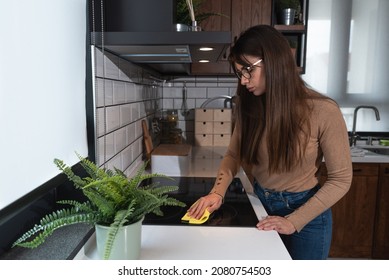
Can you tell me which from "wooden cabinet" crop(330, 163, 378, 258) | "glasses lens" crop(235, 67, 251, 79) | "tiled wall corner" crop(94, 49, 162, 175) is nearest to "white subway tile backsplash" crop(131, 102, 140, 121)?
"tiled wall corner" crop(94, 49, 162, 175)

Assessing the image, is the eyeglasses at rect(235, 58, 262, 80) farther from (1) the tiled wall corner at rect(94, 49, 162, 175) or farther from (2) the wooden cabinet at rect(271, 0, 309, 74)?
(2) the wooden cabinet at rect(271, 0, 309, 74)

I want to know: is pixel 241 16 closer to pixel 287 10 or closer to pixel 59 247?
pixel 287 10

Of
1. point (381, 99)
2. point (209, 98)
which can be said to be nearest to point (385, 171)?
point (381, 99)

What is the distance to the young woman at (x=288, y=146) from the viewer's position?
107 centimetres

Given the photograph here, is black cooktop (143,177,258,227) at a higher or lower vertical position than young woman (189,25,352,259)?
lower

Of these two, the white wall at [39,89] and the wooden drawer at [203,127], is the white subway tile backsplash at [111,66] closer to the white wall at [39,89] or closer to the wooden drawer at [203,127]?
the white wall at [39,89]

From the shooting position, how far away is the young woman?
107cm

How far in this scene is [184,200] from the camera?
1.31 meters

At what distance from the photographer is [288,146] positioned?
114cm

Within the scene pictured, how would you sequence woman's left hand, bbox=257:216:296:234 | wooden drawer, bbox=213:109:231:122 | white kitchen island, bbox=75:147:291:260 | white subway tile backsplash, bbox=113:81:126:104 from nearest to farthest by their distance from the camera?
white kitchen island, bbox=75:147:291:260 < woman's left hand, bbox=257:216:296:234 < white subway tile backsplash, bbox=113:81:126:104 < wooden drawer, bbox=213:109:231:122

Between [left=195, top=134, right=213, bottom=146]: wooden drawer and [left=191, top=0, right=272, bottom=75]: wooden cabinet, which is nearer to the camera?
[left=191, top=0, right=272, bottom=75]: wooden cabinet

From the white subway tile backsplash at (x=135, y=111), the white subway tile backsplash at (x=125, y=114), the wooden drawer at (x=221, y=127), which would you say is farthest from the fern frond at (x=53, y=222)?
the wooden drawer at (x=221, y=127)

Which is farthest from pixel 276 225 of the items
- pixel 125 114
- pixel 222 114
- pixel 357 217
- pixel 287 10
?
pixel 287 10

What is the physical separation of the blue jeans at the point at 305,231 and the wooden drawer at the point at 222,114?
1.28 meters
